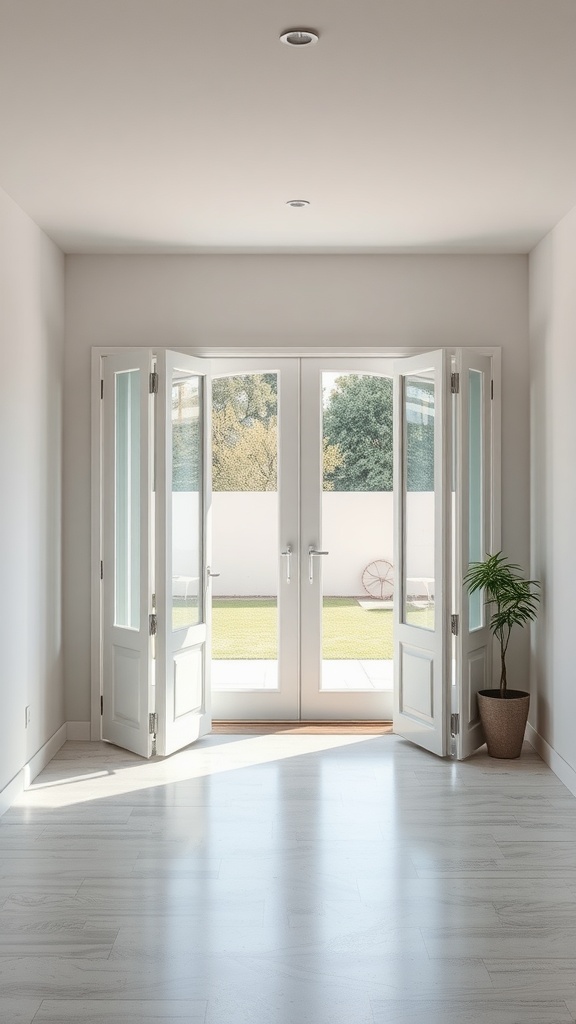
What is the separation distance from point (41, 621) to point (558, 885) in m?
2.88

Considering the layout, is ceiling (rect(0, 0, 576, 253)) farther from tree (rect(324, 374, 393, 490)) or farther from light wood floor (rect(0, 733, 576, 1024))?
light wood floor (rect(0, 733, 576, 1024))

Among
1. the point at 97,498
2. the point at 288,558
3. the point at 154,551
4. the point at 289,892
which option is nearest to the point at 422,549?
the point at 288,558

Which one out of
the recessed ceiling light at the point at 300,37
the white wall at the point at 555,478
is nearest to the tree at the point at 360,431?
the white wall at the point at 555,478

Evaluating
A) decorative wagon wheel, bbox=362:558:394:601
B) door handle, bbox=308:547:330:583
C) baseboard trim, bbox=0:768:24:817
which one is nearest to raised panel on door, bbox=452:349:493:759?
decorative wagon wheel, bbox=362:558:394:601

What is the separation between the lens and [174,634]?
5102 millimetres

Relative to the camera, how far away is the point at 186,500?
17.3 ft

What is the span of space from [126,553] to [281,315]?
1.69 metres

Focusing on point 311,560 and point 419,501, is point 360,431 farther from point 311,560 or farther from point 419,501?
point 311,560

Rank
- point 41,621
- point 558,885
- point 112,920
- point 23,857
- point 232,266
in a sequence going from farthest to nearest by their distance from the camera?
point 232,266 < point 41,621 < point 23,857 < point 558,885 < point 112,920

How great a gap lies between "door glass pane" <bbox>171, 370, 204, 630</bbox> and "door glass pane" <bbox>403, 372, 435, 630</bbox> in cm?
122

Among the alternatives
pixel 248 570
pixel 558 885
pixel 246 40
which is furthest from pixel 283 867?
pixel 246 40

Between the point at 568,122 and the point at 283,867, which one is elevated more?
the point at 568,122

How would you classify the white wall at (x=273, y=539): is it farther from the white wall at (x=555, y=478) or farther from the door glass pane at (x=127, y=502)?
the white wall at (x=555, y=478)

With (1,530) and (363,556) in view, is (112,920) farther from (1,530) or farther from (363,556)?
(363,556)
